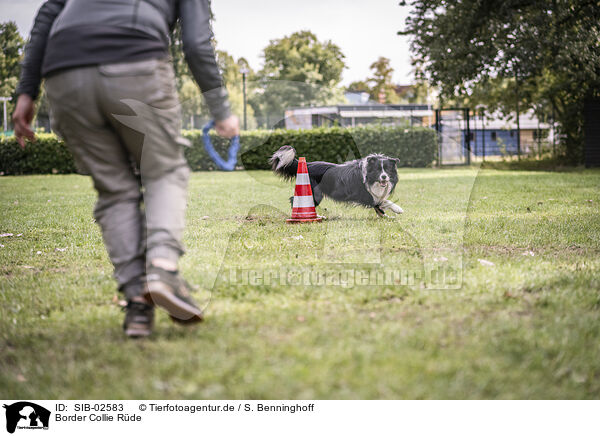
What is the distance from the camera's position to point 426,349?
1934 mm

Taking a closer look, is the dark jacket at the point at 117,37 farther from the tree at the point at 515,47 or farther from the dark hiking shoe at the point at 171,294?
the tree at the point at 515,47

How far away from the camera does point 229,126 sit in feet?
7.49

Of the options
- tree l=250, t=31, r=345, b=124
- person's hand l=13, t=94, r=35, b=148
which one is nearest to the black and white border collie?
person's hand l=13, t=94, r=35, b=148

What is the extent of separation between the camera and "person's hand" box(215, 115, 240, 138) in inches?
90.0

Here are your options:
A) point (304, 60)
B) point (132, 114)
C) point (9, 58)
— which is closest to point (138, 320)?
point (132, 114)

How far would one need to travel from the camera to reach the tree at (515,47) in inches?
554

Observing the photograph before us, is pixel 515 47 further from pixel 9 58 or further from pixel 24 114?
pixel 24 114

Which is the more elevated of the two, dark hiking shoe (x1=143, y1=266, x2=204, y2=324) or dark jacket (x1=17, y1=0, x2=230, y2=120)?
dark jacket (x1=17, y1=0, x2=230, y2=120)

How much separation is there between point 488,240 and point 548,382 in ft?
9.17

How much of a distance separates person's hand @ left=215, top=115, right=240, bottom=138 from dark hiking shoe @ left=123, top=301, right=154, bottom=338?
0.77 m

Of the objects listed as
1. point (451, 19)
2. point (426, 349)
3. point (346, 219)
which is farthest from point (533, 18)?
point (426, 349)

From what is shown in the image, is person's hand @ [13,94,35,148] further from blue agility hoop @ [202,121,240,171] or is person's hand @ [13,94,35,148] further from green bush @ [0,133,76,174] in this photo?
green bush @ [0,133,76,174]

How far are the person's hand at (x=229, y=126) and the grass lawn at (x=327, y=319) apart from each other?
2.59 feet

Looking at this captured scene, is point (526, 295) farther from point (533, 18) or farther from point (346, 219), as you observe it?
point (533, 18)
